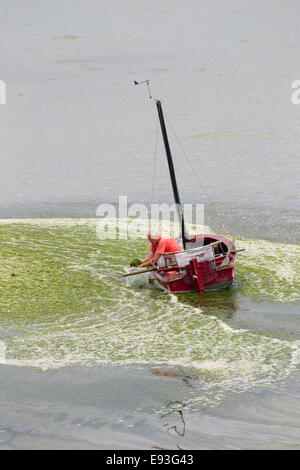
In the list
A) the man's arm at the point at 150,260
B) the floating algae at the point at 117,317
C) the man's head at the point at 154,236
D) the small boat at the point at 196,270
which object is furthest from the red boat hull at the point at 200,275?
the man's head at the point at 154,236

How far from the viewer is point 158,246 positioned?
53.8ft

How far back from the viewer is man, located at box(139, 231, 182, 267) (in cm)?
1631

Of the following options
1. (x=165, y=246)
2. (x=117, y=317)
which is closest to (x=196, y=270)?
(x=165, y=246)

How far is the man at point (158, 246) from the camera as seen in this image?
1631 cm

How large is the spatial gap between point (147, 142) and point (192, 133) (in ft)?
8.00

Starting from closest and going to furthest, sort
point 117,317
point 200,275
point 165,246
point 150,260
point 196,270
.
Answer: point 117,317, point 196,270, point 200,275, point 165,246, point 150,260

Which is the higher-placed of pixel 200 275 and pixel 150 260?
pixel 150 260

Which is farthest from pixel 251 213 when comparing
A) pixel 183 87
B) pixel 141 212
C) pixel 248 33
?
pixel 248 33

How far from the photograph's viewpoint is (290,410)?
36.1 ft

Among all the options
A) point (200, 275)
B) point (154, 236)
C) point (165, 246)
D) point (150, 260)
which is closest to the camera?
point (200, 275)

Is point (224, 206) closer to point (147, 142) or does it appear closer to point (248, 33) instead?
point (147, 142)

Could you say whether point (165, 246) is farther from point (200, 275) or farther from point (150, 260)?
point (200, 275)

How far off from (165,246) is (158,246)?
174 mm

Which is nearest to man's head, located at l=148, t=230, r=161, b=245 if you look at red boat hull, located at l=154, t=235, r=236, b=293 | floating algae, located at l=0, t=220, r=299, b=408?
red boat hull, located at l=154, t=235, r=236, b=293
